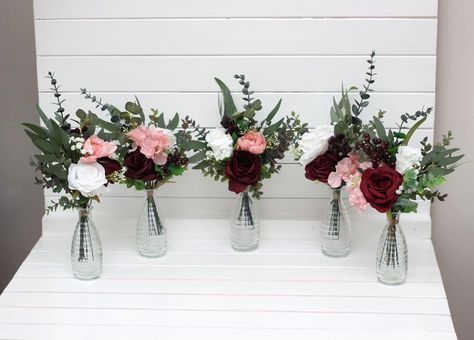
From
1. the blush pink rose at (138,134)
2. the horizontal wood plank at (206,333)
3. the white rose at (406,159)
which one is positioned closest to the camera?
the horizontal wood plank at (206,333)

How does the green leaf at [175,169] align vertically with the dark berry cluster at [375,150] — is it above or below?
below

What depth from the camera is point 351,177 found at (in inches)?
65.4

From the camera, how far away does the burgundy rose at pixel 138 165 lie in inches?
67.8

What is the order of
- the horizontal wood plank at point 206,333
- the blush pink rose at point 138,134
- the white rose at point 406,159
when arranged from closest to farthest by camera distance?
the horizontal wood plank at point 206,333 < the white rose at point 406,159 < the blush pink rose at point 138,134

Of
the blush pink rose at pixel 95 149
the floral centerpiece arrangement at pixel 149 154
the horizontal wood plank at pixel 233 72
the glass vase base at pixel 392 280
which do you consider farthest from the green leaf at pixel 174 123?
the glass vase base at pixel 392 280

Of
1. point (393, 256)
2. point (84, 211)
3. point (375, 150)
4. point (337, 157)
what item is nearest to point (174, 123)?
point (84, 211)

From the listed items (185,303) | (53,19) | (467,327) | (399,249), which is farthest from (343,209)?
(53,19)

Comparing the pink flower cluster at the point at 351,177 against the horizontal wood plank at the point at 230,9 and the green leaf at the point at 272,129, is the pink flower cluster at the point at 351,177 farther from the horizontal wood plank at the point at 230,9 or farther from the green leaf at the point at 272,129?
the horizontal wood plank at the point at 230,9

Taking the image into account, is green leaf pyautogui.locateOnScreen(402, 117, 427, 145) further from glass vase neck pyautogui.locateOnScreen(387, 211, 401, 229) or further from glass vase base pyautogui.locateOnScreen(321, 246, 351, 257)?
glass vase base pyautogui.locateOnScreen(321, 246, 351, 257)

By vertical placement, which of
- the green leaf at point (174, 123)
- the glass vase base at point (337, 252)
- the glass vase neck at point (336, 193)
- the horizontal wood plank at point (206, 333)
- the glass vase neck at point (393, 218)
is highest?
the green leaf at point (174, 123)

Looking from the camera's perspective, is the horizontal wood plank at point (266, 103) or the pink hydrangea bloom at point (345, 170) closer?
the pink hydrangea bloom at point (345, 170)

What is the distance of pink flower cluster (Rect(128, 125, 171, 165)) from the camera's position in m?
1.70

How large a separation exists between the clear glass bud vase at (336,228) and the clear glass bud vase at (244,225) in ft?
0.61

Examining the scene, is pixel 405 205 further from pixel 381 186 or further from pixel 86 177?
pixel 86 177
